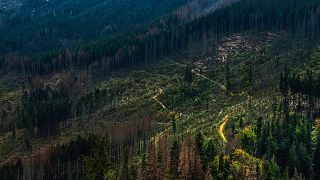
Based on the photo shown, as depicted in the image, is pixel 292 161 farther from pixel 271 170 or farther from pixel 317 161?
pixel 271 170

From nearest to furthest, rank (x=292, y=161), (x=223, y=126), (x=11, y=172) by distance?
(x=292, y=161) → (x=11, y=172) → (x=223, y=126)

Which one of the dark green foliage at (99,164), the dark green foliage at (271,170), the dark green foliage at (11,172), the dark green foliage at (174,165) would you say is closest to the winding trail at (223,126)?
the dark green foliage at (271,170)

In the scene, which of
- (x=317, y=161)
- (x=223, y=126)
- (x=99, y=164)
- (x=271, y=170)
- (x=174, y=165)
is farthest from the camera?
(x=223, y=126)

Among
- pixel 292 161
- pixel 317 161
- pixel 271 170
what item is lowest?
pixel 317 161

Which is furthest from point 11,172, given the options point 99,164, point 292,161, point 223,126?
point 292,161

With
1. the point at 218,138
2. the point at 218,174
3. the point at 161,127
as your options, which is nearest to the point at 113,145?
the point at 161,127

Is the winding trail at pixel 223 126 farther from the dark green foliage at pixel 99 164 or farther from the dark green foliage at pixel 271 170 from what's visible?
the dark green foliage at pixel 99 164

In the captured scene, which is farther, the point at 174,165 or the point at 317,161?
the point at 317,161

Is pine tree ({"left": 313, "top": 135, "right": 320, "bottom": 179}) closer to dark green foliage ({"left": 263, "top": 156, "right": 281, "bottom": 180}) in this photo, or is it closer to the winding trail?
dark green foliage ({"left": 263, "top": 156, "right": 281, "bottom": 180})

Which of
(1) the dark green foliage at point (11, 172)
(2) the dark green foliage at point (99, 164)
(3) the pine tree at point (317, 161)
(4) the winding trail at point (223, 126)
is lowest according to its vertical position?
(1) the dark green foliage at point (11, 172)

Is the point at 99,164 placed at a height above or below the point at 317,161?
above

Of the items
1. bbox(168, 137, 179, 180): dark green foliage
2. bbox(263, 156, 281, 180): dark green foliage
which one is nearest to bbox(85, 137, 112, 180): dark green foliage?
bbox(168, 137, 179, 180): dark green foliage
